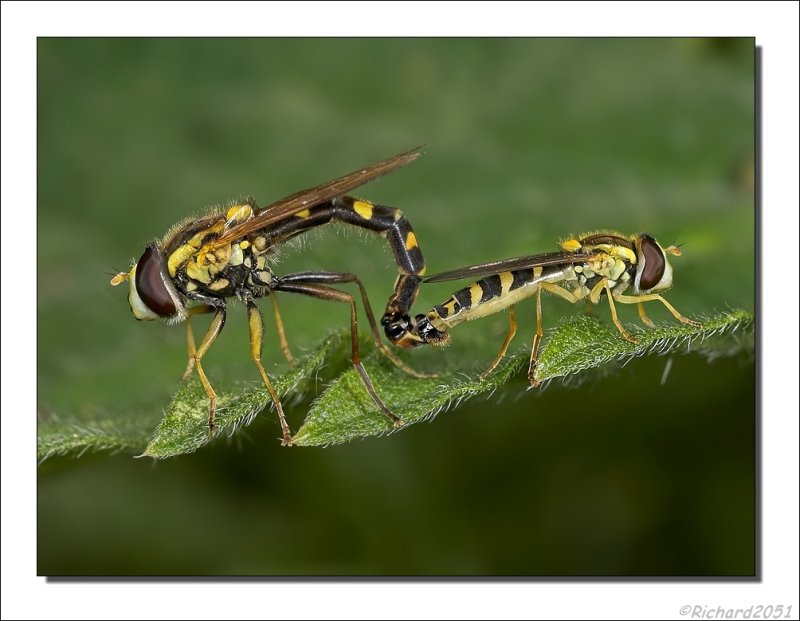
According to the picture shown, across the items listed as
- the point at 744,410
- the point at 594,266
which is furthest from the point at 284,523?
the point at 744,410

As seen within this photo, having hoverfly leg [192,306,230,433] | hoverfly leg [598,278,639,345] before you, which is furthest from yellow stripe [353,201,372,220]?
hoverfly leg [598,278,639,345]

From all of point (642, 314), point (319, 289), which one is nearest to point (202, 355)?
point (319, 289)

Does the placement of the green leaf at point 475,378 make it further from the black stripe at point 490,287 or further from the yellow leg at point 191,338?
the yellow leg at point 191,338

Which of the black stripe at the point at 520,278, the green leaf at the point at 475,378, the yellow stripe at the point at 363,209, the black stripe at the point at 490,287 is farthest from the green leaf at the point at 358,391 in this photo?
the yellow stripe at the point at 363,209

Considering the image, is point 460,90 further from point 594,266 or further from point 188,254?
point 188,254

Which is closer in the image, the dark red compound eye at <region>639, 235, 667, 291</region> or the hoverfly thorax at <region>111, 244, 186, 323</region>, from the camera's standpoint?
the hoverfly thorax at <region>111, 244, 186, 323</region>

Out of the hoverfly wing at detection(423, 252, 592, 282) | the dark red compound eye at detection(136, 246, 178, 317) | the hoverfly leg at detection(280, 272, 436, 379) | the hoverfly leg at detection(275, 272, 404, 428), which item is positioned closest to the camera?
the hoverfly leg at detection(280, 272, 436, 379)

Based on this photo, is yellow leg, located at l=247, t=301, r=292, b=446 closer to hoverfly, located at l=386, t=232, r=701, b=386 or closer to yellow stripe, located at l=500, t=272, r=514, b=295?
hoverfly, located at l=386, t=232, r=701, b=386

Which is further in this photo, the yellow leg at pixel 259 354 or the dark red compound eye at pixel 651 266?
the dark red compound eye at pixel 651 266
